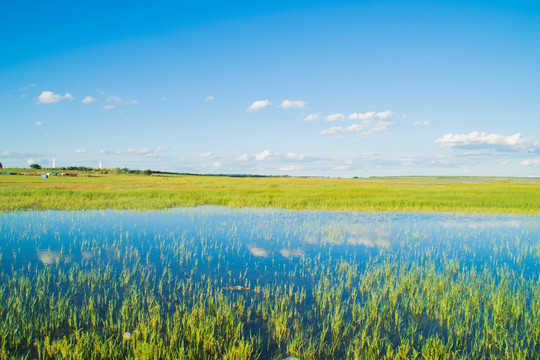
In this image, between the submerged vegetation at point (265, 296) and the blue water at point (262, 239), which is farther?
the blue water at point (262, 239)

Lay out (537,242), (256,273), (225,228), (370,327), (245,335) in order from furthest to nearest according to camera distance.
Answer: (225,228)
(537,242)
(256,273)
(370,327)
(245,335)

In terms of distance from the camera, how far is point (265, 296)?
22.7 ft

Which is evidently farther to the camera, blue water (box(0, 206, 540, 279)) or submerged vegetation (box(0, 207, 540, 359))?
blue water (box(0, 206, 540, 279))

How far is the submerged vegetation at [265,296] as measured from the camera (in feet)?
16.4

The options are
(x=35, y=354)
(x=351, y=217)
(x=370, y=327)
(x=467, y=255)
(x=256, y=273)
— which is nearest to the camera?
(x=35, y=354)

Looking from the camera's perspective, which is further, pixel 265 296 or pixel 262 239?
pixel 262 239

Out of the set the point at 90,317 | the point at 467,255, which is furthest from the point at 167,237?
the point at 467,255

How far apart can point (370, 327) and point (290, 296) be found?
1851mm

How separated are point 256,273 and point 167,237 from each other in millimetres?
6248

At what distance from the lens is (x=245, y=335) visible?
5.41 metres

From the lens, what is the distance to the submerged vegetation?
5.00 metres

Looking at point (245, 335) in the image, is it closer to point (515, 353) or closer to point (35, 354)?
point (35, 354)

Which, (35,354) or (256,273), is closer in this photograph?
(35,354)

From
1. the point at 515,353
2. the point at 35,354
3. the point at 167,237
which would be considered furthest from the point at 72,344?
the point at 167,237
